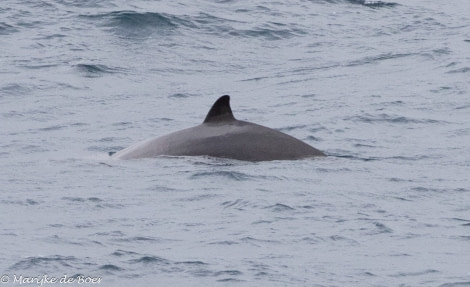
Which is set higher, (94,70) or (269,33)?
(269,33)

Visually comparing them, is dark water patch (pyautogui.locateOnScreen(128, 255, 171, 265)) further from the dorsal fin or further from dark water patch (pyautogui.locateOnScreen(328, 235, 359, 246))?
the dorsal fin

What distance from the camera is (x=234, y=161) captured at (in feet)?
51.3

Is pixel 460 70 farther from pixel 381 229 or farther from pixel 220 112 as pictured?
pixel 381 229

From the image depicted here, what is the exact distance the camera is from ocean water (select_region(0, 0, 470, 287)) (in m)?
11.7

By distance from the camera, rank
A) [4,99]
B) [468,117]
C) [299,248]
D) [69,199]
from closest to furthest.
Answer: [299,248]
[69,199]
[468,117]
[4,99]

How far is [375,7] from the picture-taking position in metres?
33.5

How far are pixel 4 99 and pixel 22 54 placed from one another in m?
3.99

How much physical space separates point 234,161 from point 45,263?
182 inches

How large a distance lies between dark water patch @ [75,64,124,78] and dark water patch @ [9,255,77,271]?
13387mm

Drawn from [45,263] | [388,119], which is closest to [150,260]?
[45,263]

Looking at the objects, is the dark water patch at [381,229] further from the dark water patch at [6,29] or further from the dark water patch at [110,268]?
the dark water patch at [6,29]

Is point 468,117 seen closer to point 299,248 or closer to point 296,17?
point 299,248

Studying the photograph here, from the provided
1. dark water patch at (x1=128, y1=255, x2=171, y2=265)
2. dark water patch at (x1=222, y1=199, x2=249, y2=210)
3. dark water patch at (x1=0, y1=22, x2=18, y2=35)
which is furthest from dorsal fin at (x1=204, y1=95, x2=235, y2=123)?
dark water patch at (x1=0, y1=22, x2=18, y2=35)

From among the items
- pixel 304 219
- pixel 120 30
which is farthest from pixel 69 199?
pixel 120 30
